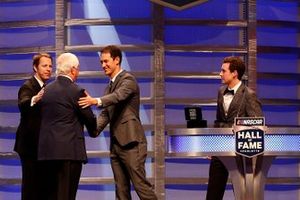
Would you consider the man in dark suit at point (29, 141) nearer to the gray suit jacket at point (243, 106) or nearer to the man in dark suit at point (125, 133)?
the man in dark suit at point (125, 133)

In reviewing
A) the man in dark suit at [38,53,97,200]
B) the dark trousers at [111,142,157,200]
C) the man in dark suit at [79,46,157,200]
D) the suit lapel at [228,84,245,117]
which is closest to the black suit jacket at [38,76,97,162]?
the man in dark suit at [38,53,97,200]

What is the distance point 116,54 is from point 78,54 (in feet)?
6.99

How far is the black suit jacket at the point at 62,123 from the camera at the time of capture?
429cm

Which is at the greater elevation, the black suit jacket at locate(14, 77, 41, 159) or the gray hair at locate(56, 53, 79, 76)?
the gray hair at locate(56, 53, 79, 76)

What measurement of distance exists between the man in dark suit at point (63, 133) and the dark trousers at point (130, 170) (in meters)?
0.55

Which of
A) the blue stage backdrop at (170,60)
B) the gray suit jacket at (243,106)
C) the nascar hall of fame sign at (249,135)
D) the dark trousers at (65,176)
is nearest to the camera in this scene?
the dark trousers at (65,176)

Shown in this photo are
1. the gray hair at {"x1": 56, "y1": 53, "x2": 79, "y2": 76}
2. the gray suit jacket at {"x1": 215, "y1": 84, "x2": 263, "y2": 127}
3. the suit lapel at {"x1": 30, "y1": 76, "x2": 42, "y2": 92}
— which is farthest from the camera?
the suit lapel at {"x1": 30, "y1": 76, "x2": 42, "y2": 92}

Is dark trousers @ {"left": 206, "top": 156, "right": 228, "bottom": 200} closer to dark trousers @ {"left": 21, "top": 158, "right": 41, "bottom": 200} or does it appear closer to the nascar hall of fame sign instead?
the nascar hall of fame sign

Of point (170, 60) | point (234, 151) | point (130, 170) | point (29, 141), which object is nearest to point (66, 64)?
point (29, 141)

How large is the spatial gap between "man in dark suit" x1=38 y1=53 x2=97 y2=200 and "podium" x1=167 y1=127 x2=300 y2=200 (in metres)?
0.79

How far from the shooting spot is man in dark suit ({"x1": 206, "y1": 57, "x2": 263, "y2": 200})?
4969 millimetres

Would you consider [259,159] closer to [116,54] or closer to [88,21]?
[116,54]

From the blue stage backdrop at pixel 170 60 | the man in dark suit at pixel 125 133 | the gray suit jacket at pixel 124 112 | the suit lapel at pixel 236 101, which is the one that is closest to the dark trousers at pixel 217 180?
the suit lapel at pixel 236 101

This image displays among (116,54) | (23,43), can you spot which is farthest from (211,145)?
(23,43)
